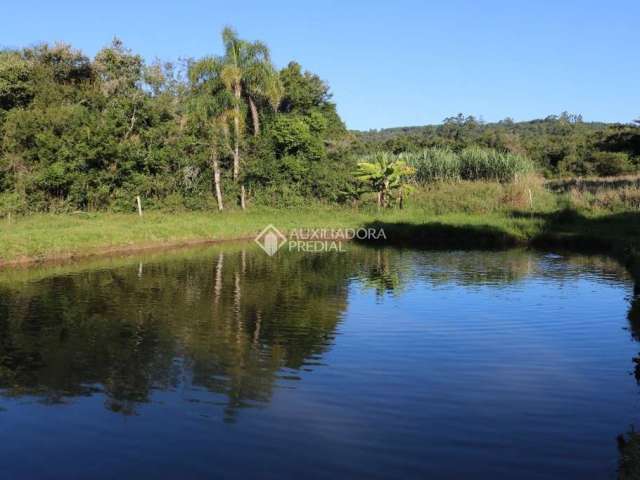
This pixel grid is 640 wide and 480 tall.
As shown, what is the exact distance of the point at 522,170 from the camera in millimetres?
31375

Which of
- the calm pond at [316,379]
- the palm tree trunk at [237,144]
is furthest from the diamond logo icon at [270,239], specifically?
the calm pond at [316,379]

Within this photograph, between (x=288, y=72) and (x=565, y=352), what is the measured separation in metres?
27.7

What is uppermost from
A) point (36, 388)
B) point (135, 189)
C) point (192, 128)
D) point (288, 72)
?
point (288, 72)

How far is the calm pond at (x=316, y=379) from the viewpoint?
17.8 ft

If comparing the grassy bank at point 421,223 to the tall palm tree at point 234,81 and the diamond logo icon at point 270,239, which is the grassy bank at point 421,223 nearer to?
the diamond logo icon at point 270,239

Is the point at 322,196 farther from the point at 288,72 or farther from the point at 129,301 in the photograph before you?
the point at 129,301

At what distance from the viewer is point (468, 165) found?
32719mm

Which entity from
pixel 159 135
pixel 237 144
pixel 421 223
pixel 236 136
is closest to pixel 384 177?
pixel 421 223

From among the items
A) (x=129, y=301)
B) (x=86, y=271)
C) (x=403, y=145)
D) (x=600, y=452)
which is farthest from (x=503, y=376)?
(x=403, y=145)

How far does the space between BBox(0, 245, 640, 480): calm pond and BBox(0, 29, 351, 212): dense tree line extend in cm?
1107

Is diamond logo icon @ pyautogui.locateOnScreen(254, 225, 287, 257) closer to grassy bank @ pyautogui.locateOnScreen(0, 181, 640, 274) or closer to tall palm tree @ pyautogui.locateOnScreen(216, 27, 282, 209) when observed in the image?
grassy bank @ pyautogui.locateOnScreen(0, 181, 640, 274)

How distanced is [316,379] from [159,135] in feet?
69.7

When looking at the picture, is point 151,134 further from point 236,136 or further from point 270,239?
point 270,239

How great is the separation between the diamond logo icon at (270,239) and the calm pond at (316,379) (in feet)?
25.6
